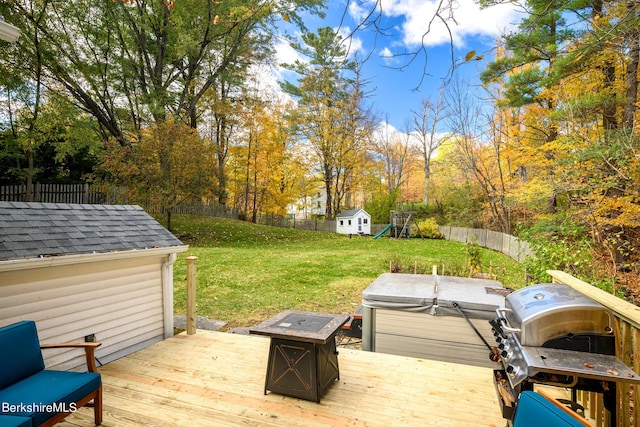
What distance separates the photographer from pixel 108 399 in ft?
9.38

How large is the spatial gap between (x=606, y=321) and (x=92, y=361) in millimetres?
3749

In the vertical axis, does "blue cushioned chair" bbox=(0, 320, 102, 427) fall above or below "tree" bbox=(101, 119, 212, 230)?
below

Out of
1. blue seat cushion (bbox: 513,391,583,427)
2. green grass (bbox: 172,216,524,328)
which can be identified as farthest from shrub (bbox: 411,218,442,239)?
blue seat cushion (bbox: 513,391,583,427)

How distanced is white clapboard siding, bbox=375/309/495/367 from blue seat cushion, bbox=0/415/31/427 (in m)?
3.15

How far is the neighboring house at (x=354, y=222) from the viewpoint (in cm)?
2127

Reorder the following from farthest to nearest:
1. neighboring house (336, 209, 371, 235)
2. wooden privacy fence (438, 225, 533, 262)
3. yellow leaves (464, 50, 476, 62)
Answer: neighboring house (336, 209, 371, 235) → wooden privacy fence (438, 225, 533, 262) → yellow leaves (464, 50, 476, 62)

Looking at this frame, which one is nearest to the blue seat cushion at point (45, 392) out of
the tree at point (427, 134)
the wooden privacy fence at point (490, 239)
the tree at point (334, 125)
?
the wooden privacy fence at point (490, 239)

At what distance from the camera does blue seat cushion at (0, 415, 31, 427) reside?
1728 millimetres

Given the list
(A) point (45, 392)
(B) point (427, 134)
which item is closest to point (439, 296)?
(A) point (45, 392)

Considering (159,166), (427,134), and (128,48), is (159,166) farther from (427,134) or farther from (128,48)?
(427,134)

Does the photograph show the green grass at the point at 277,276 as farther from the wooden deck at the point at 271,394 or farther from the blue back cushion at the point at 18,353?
the blue back cushion at the point at 18,353

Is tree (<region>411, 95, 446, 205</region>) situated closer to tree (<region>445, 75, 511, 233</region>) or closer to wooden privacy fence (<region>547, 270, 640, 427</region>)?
tree (<region>445, 75, 511, 233</region>)

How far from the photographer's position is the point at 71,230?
142 inches

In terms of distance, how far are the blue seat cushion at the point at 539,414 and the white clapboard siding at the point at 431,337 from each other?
6.87ft
